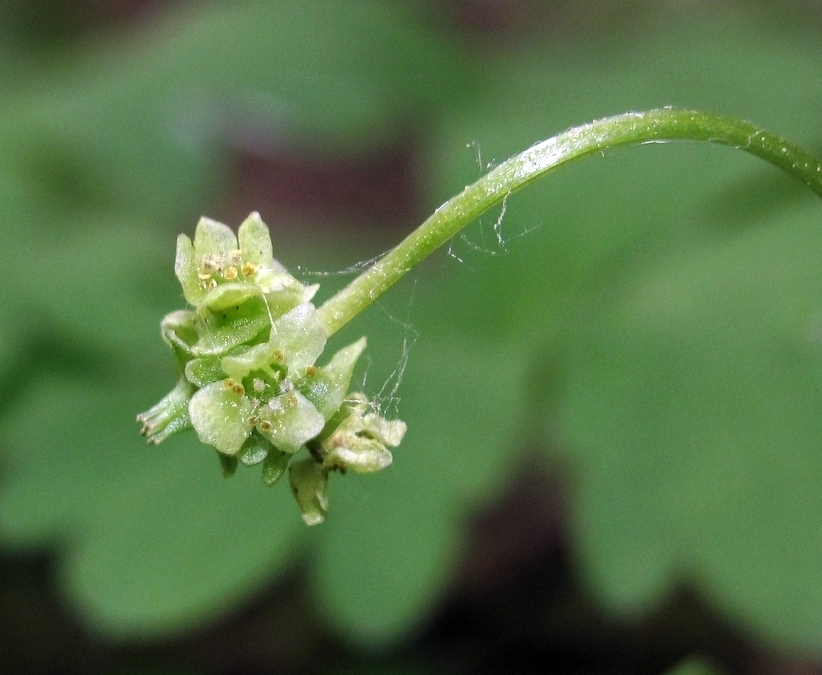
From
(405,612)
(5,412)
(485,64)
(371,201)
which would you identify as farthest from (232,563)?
(371,201)

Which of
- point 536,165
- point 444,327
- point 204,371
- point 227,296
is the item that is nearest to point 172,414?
point 204,371

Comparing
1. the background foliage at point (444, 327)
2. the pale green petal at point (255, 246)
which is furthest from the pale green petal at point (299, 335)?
the background foliage at point (444, 327)

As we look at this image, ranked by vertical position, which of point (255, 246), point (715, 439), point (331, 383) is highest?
point (255, 246)

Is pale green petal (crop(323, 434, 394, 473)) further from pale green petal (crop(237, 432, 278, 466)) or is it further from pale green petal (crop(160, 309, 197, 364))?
pale green petal (crop(160, 309, 197, 364))

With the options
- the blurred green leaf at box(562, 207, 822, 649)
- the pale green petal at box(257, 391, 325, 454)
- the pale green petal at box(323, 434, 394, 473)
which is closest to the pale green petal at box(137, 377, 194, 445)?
the pale green petal at box(257, 391, 325, 454)

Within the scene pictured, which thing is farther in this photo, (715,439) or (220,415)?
(715,439)

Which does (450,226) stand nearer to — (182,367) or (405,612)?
(182,367)

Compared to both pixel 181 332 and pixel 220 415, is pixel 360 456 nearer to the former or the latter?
pixel 220 415
